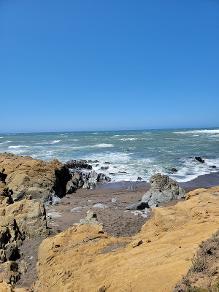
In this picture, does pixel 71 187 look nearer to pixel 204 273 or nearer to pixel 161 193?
pixel 161 193

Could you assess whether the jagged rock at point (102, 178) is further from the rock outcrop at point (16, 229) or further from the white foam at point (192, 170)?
the rock outcrop at point (16, 229)

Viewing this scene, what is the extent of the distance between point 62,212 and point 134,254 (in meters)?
9.15

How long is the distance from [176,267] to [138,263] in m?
0.92

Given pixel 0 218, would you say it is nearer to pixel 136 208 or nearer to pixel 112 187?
pixel 136 208

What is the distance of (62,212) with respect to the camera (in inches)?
639

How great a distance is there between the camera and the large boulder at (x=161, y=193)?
1648 cm

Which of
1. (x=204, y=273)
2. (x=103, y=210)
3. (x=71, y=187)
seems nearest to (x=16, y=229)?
(x=103, y=210)

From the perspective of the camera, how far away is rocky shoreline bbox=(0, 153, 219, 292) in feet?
29.9

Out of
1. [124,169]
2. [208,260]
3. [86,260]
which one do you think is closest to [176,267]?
[208,260]

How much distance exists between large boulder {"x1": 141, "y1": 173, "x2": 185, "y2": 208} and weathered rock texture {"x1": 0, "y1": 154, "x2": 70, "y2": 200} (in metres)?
5.40

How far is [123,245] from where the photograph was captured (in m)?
8.65

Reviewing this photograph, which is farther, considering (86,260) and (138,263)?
Answer: (86,260)

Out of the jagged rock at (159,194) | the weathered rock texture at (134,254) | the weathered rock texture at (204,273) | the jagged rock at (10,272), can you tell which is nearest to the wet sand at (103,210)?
the jagged rock at (10,272)

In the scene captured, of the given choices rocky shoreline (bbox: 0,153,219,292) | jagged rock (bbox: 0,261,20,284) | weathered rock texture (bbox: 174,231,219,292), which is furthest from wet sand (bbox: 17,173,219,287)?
weathered rock texture (bbox: 174,231,219,292)
